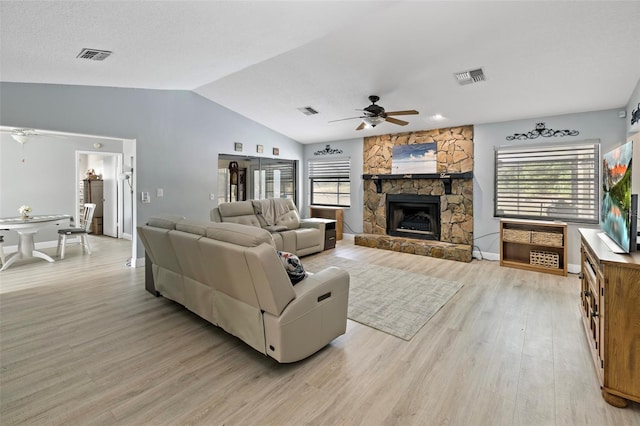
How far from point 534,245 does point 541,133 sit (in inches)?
72.9

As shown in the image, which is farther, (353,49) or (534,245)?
(534,245)

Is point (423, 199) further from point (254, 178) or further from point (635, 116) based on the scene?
point (254, 178)

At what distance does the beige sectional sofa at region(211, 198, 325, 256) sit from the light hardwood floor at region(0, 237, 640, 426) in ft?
7.17

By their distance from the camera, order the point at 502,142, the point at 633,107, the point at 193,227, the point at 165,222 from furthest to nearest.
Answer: the point at 502,142, the point at 633,107, the point at 165,222, the point at 193,227

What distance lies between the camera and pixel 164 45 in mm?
3160

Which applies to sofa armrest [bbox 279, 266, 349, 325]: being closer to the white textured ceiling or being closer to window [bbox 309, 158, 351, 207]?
the white textured ceiling

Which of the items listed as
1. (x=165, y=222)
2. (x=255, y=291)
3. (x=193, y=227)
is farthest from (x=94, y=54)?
(x=255, y=291)

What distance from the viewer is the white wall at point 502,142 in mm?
4629

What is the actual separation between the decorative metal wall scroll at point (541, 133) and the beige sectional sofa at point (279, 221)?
3.83m

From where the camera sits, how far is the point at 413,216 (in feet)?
22.3

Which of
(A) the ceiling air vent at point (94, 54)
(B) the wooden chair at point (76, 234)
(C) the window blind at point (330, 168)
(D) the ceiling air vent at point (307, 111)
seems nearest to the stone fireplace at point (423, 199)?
(C) the window blind at point (330, 168)

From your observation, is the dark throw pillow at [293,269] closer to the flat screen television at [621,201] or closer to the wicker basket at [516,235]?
the flat screen television at [621,201]

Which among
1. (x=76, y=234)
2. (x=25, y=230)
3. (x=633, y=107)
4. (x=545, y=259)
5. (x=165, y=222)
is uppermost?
(x=633, y=107)

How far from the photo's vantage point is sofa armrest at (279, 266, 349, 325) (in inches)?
87.3
